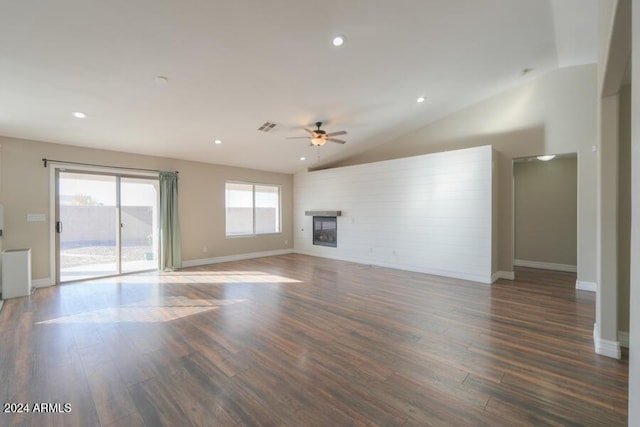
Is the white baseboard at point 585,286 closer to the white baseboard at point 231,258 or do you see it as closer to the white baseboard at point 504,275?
the white baseboard at point 504,275

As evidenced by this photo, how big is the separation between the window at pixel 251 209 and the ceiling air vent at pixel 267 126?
271 cm

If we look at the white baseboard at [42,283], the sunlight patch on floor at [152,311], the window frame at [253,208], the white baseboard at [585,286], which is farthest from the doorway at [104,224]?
the white baseboard at [585,286]

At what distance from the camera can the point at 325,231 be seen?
8.22 m

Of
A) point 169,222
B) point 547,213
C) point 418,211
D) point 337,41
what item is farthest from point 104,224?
point 547,213

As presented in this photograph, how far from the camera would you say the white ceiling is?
264cm

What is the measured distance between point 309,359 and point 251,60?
354 centimetres

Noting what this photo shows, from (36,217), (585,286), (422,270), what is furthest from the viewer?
(422,270)

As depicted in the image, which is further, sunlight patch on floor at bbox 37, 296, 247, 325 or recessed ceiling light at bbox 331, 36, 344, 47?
sunlight patch on floor at bbox 37, 296, 247, 325

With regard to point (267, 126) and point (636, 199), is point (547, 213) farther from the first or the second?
point (636, 199)

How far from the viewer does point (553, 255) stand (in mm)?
6172

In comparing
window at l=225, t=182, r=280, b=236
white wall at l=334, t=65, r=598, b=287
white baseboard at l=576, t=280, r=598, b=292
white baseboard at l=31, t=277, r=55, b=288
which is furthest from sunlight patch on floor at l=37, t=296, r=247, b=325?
white baseboard at l=576, t=280, r=598, b=292

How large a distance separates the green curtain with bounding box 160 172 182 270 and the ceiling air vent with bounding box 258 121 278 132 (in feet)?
8.58

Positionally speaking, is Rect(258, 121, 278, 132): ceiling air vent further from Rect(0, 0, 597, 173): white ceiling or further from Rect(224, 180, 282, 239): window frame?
Rect(224, 180, 282, 239): window frame

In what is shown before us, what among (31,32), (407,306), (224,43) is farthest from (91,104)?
(407,306)
